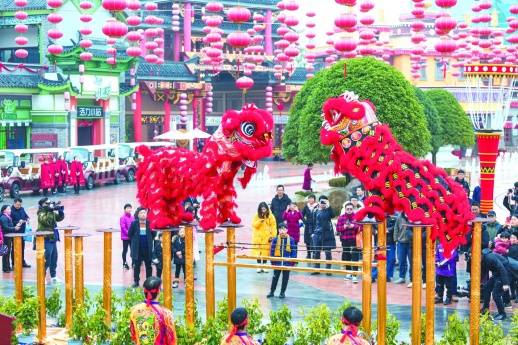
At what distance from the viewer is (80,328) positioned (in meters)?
13.9

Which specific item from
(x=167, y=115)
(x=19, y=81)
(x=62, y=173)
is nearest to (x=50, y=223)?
(x=62, y=173)

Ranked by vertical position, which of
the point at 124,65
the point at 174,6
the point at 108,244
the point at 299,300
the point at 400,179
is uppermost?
the point at 174,6

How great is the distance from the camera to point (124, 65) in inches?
1925

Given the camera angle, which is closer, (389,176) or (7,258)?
(389,176)

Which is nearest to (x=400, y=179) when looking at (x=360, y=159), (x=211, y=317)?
(x=360, y=159)

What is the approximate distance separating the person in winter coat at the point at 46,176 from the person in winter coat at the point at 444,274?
19.6 meters

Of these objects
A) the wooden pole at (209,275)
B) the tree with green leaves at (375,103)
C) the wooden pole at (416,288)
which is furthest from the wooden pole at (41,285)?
the tree with green leaves at (375,103)

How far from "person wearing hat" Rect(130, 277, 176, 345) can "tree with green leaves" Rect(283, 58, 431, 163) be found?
62.1ft

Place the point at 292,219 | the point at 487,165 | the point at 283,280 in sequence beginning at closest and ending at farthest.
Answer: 1. the point at 283,280
2. the point at 292,219
3. the point at 487,165

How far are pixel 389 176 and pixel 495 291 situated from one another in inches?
163

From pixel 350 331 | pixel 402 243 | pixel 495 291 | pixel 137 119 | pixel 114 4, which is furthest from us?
pixel 137 119

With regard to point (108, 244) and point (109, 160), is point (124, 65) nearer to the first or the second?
point (109, 160)

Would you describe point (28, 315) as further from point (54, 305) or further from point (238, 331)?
point (238, 331)

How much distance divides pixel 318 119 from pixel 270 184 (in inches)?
377
